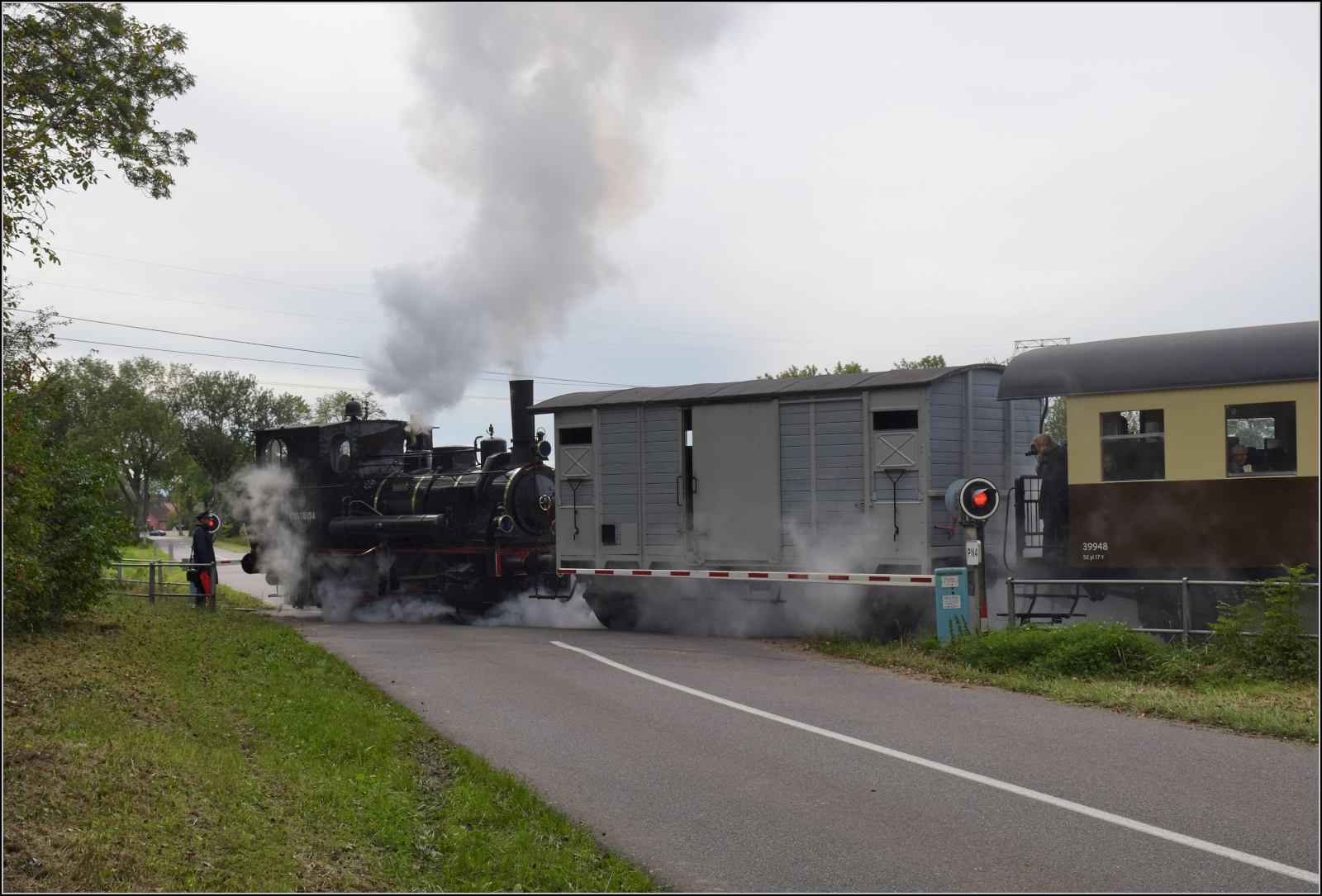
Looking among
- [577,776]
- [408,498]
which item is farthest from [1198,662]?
[408,498]

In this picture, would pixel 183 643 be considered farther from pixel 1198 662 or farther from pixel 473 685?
pixel 1198 662

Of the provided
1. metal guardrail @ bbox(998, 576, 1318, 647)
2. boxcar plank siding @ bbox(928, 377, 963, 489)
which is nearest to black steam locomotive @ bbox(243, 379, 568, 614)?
boxcar plank siding @ bbox(928, 377, 963, 489)

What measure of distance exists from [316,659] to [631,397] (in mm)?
6231

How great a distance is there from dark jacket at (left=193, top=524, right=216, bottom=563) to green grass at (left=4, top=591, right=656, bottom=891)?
916cm

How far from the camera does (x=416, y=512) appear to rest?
59.9 ft

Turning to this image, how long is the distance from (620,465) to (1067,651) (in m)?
7.43

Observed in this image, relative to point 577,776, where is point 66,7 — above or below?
above

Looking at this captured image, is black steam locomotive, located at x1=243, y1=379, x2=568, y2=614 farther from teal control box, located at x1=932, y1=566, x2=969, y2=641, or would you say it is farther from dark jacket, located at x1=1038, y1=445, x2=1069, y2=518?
dark jacket, located at x1=1038, y1=445, x2=1069, y2=518

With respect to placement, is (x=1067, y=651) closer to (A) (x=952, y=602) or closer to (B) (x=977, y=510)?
(A) (x=952, y=602)

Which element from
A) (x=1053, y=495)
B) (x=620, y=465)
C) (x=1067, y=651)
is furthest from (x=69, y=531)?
(x=1053, y=495)

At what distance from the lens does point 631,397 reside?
15.6 metres

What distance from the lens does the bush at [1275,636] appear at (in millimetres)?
9008

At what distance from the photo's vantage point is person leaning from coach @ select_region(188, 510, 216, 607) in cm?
1797

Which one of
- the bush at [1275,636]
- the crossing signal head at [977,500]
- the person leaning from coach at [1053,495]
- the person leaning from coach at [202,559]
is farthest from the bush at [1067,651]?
the person leaning from coach at [202,559]
